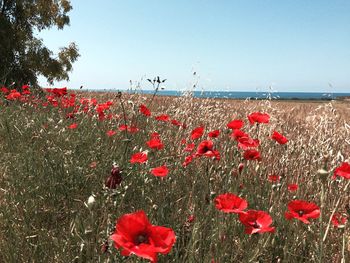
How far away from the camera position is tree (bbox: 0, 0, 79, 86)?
14852 mm

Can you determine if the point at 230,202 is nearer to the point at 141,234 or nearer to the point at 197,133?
the point at 141,234

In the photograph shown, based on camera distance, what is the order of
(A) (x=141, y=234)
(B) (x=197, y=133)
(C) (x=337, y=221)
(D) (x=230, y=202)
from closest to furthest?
(A) (x=141, y=234), (D) (x=230, y=202), (C) (x=337, y=221), (B) (x=197, y=133)

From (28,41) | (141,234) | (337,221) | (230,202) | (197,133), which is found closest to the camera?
(141,234)

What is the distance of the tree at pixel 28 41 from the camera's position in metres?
14.9

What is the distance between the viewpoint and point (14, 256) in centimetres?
220

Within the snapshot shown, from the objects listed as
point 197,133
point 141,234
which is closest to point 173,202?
point 197,133

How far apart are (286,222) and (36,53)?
49.3 ft

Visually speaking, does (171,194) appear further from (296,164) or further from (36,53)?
(36,53)

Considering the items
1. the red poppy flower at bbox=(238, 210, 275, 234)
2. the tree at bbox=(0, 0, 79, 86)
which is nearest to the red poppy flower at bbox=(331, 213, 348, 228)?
the red poppy flower at bbox=(238, 210, 275, 234)

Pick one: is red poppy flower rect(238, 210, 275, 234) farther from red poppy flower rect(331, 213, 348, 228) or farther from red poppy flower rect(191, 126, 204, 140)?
red poppy flower rect(191, 126, 204, 140)

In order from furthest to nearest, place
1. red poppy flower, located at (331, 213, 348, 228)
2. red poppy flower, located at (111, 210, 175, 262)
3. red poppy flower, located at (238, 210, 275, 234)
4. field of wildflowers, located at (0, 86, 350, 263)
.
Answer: red poppy flower, located at (331, 213, 348, 228)
field of wildflowers, located at (0, 86, 350, 263)
red poppy flower, located at (238, 210, 275, 234)
red poppy flower, located at (111, 210, 175, 262)

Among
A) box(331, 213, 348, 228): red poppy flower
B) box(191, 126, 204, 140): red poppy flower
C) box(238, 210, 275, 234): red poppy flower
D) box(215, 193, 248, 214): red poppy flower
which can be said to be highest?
box(191, 126, 204, 140): red poppy flower

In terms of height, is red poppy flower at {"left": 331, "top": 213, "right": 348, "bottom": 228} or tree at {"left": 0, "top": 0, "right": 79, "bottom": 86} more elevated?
tree at {"left": 0, "top": 0, "right": 79, "bottom": 86}

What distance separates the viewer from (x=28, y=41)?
16.0m
